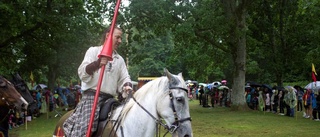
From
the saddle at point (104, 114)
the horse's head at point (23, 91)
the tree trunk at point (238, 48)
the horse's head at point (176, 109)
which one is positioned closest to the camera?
the horse's head at point (176, 109)

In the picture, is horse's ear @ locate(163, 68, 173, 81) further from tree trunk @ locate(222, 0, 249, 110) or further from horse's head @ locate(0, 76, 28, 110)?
tree trunk @ locate(222, 0, 249, 110)

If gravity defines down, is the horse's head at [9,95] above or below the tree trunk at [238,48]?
below

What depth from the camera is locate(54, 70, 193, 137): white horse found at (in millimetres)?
4852

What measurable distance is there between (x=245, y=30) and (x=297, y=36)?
9.31 metres

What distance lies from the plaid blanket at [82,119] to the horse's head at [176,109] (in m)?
0.88

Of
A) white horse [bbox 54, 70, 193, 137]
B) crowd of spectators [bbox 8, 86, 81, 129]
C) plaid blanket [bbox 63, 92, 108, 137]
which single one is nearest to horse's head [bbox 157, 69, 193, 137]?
white horse [bbox 54, 70, 193, 137]

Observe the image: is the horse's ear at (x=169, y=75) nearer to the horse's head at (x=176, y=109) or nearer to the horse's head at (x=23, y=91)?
the horse's head at (x=176, y=109)

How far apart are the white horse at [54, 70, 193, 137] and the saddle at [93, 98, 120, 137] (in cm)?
7

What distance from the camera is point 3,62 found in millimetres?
25844

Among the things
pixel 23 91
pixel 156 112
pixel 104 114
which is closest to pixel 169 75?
pixel 156 112

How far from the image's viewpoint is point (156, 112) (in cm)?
508

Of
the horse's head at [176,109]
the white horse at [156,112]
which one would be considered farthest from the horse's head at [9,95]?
the horse's head at [176,109]

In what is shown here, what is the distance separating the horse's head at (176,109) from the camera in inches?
189

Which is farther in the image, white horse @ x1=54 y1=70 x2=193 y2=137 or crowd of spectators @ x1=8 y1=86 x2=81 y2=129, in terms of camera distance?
crowd of spectators @ x1=8 y1=86 x2=81 y2=129
